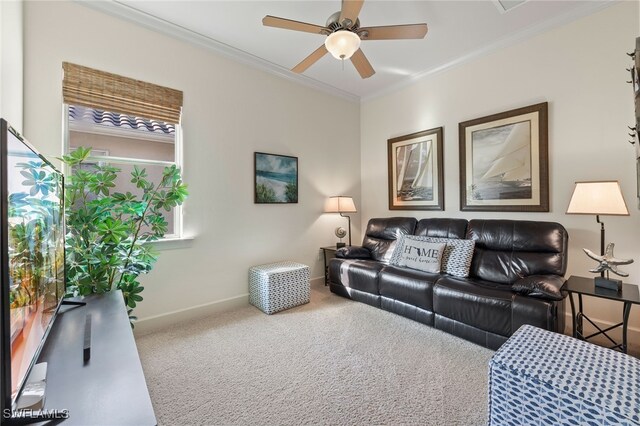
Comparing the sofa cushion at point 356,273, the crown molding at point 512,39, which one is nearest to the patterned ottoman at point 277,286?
the sofa cushion at point 356,273

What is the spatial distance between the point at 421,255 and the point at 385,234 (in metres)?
0.83

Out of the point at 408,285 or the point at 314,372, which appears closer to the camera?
the point at 314,372

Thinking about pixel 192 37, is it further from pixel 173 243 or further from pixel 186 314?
pixel 186 314

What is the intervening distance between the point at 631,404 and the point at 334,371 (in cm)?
147

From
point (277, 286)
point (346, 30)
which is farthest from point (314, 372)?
point (346, 30)

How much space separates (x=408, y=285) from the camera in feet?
9.16

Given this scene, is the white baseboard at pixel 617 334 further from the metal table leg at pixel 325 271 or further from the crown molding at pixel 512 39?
the crown molding at pixel 512 39

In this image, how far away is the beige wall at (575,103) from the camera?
2408 millimetres

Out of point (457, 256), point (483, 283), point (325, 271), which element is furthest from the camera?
point (325, 271)

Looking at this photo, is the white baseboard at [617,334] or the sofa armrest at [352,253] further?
the sofa armrest at [352,253]

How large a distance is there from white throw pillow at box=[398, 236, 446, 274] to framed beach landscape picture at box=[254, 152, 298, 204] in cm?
156

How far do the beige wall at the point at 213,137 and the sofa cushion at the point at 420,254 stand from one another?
53.1 inches

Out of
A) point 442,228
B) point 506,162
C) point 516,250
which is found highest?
point 506,162

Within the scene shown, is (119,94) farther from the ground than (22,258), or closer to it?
farther from the ground
